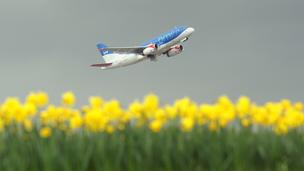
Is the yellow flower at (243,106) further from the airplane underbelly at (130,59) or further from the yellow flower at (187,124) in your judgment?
the airplane underbelly at (130,59)

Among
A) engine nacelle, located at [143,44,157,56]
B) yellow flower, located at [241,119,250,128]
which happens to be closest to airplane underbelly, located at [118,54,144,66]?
engine nacelle, located at [143,44,157,56]

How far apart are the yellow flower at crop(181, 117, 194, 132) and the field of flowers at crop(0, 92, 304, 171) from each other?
0.01 metres

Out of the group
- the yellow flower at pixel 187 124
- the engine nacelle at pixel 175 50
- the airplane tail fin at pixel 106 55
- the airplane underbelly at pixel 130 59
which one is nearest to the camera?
the yellow flower at pixel 187 124

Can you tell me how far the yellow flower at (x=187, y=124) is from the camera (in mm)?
7789

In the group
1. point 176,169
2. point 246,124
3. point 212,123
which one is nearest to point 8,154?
point 176,169

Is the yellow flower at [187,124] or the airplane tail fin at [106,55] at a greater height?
the airplane tail fin at [106,55]

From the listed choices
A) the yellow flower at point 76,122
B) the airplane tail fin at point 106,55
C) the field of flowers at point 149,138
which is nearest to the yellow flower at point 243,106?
the field of flowers at point 149,138

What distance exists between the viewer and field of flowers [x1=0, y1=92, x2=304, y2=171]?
26.1ft

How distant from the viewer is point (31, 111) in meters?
8.38

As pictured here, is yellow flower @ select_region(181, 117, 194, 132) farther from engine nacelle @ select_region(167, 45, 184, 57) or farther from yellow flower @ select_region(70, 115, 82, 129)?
engine nacelle @ select_region(167, 45, 184, 57)

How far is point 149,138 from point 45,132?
1.51 m

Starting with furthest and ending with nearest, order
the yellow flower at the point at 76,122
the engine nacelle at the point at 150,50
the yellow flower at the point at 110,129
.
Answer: the engine nacelle at the point at 150,50 < the yellow flower at the point at 110,129 < the yellow flower at the point at 76,122

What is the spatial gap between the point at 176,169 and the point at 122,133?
A: 96cm

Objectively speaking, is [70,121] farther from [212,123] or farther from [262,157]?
[262,157]
